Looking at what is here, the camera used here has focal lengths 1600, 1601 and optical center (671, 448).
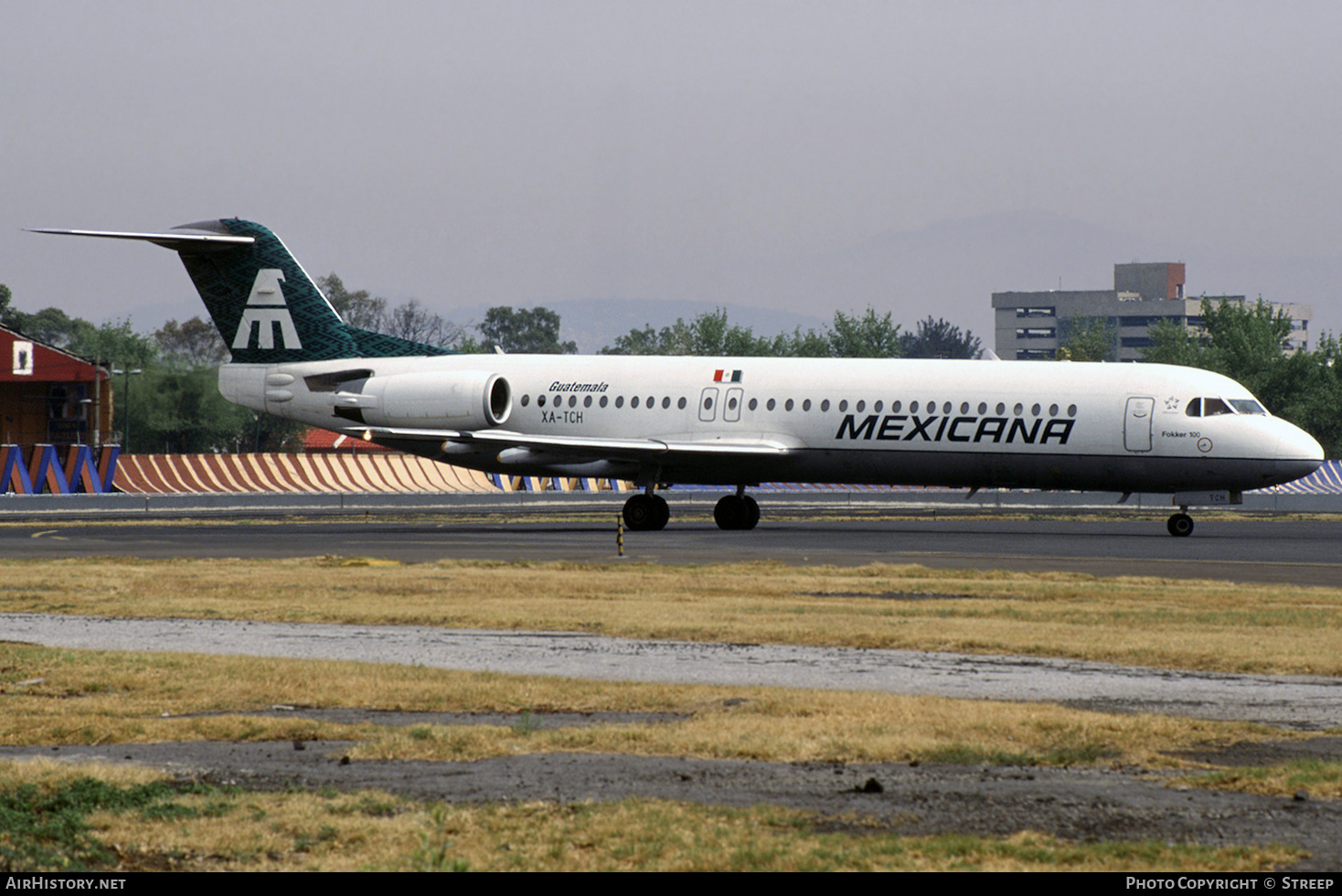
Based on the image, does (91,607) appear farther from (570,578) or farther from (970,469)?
(970,469)

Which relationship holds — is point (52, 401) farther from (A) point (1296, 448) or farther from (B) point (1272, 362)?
(A) point (1296, 448)

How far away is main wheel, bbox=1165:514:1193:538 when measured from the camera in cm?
3309

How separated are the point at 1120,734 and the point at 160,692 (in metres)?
6.70

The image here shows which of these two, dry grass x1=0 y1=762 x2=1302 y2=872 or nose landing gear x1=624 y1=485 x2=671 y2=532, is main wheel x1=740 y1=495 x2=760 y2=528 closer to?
nose landing gear x1=624 y1=485 x2=671 y2=532

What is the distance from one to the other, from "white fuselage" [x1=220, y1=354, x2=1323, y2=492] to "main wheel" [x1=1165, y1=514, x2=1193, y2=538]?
1258 mm

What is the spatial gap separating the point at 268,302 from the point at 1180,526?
21487mm

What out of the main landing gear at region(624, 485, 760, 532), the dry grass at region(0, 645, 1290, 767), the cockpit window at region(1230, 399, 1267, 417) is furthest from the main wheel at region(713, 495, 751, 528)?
the dry grass at region(0, 645, 1290, 767)

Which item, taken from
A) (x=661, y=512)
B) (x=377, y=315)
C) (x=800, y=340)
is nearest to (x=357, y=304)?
(x=377, y=315)

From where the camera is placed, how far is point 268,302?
38344 millimetres

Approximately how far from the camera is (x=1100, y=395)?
106ft

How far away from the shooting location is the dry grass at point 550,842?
21.7 feet

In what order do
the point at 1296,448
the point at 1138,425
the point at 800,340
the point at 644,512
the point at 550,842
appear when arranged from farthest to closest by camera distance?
1. the point at 800,340
2. the point at 644,512
3. the point at 1138,425
4. the point at 1296,448
5. the point at 550,842

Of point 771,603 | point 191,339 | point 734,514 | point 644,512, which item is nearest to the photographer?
point 771,603

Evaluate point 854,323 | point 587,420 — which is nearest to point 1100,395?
point 587,420
